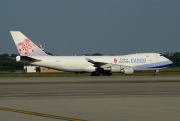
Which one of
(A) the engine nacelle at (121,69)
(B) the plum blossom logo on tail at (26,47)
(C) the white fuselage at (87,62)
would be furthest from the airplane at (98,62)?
(A) the engine nacelle at (121,69)

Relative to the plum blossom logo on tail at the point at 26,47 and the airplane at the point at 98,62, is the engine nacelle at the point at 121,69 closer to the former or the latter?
the airplane at the point at 98,62

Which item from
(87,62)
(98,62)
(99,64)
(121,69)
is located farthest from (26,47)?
(121,69)

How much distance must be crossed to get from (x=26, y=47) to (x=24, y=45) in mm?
431

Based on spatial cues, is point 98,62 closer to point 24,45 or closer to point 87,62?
point 87,62

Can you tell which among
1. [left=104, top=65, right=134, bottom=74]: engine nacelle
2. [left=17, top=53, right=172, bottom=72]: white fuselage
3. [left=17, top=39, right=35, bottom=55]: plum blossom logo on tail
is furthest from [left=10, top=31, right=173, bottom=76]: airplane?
[left=104, top=65, right=134, bottom=74]: engine nacelle

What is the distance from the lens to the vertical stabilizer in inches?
2729

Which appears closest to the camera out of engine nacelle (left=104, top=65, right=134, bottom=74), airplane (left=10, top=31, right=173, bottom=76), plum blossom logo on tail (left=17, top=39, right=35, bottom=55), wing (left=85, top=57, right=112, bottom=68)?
engine nacelle (left=104, top=65, right=134, bottom=74)

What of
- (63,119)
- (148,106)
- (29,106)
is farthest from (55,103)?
(63,119)

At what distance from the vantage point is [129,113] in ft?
54.3

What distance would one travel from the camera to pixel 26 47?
69.4m

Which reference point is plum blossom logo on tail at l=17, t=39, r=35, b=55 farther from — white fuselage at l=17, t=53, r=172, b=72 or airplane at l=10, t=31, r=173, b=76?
white fuselage at l=17, t=53, r=172, b=72

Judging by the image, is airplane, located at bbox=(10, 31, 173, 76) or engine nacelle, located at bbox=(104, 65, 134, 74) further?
airplane, located at bbox=(10, 31, 173, 76)

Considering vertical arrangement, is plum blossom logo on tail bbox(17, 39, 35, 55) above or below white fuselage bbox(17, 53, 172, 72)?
above

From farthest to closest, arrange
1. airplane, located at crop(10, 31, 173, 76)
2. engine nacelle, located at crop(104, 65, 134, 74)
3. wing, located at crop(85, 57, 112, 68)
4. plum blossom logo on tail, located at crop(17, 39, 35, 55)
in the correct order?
plum blossom logo on tail, located at crop(17, 39, 35, 55) < airplane, located at crop(10, 31, 173, 76) < wing, located at crop(85, 57, 112, 68) < engine nacelle, located at crop(104, 65, 134, 74)
